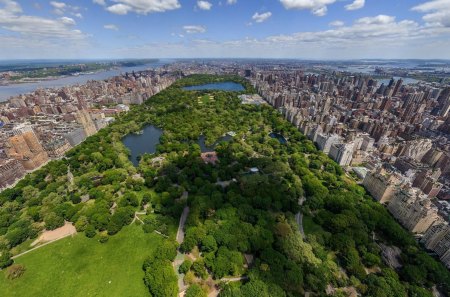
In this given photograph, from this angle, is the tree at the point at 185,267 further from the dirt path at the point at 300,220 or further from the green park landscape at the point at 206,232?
the dirt path at the point at 300,220

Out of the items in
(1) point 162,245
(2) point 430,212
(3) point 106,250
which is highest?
(2) point 430,212

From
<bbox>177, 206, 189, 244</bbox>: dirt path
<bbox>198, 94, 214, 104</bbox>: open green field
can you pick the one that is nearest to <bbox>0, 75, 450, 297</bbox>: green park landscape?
<bbox>177, 206, 189, 244</bbox>: dirt path

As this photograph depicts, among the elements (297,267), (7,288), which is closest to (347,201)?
(297,267)

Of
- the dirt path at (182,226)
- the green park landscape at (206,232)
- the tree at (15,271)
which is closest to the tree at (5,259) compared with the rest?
the green park landscape at (206,232)

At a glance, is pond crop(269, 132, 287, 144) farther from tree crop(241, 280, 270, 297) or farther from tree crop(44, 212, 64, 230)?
tree crop(44, 212, 64, 230)

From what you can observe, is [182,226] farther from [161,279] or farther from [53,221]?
[53,221]

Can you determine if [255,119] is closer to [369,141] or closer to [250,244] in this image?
[369,141]
